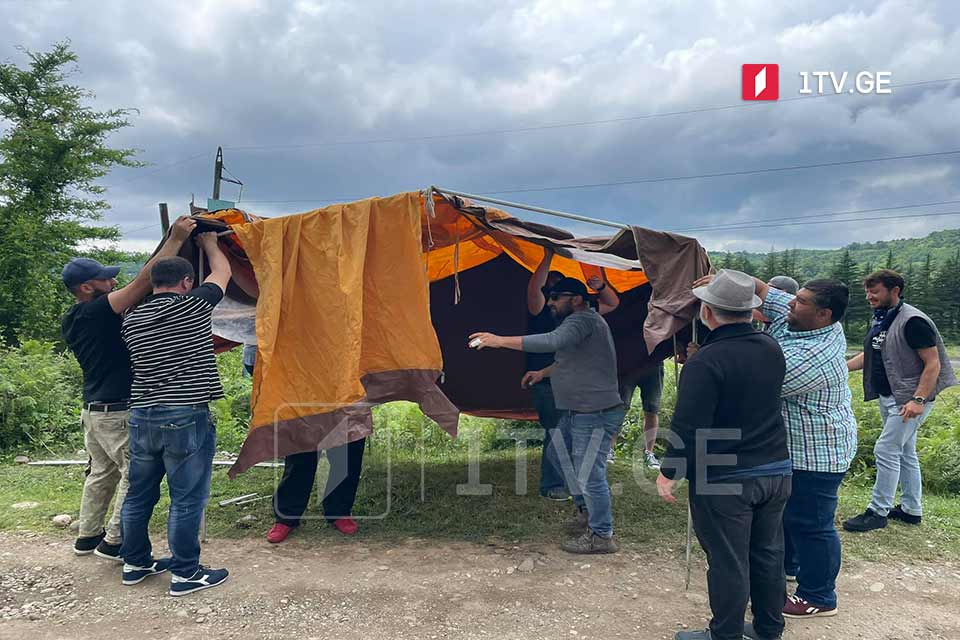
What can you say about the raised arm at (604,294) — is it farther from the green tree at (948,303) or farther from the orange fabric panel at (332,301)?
the green tree at (948,303)

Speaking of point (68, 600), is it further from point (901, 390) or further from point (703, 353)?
point (901, 390)

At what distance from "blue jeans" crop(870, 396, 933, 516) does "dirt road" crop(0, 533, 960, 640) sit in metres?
0.62

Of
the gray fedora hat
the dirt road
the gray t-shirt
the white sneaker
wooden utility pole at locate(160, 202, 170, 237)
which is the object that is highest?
wooden utility pole at locate(160, 202, 170, 237)

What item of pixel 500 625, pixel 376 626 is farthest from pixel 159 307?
pixel 500 625

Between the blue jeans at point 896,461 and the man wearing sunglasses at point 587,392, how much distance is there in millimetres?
2017

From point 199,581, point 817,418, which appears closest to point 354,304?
point 199,581

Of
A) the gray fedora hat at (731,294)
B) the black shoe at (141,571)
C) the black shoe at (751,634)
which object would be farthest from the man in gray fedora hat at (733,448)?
the black shoe at (141,571)

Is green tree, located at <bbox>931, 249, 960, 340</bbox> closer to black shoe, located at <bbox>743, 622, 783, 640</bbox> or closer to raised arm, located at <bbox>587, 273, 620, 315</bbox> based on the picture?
raised arm, located at <bbox>587, 273, 620, 315</bbox>

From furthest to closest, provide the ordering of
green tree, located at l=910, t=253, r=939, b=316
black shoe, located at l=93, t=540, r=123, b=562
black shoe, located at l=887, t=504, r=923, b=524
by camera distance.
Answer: green tree, located at l=910, t=253, r=939, b=316
black shoe, located at l=887, t=504, r=923, b=524
black shoe, located at l=93, t=540, r=123, b=562

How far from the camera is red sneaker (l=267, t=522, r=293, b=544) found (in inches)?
160

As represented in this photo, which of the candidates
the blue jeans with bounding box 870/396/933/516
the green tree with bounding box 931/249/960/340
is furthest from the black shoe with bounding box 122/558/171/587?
the green tree with bounding box 931/249/960/340

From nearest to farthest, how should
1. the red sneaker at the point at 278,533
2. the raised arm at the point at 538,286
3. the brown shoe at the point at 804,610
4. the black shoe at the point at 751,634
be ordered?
the black shoe at the point at 751,634
the brown shoe at the point at 804,610
the red sneaker at the point at 278,533
the raised arm at the point at 538,286

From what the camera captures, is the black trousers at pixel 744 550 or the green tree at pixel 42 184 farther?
the green tree at pixel 42 184

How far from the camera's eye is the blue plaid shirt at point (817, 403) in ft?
9.47
